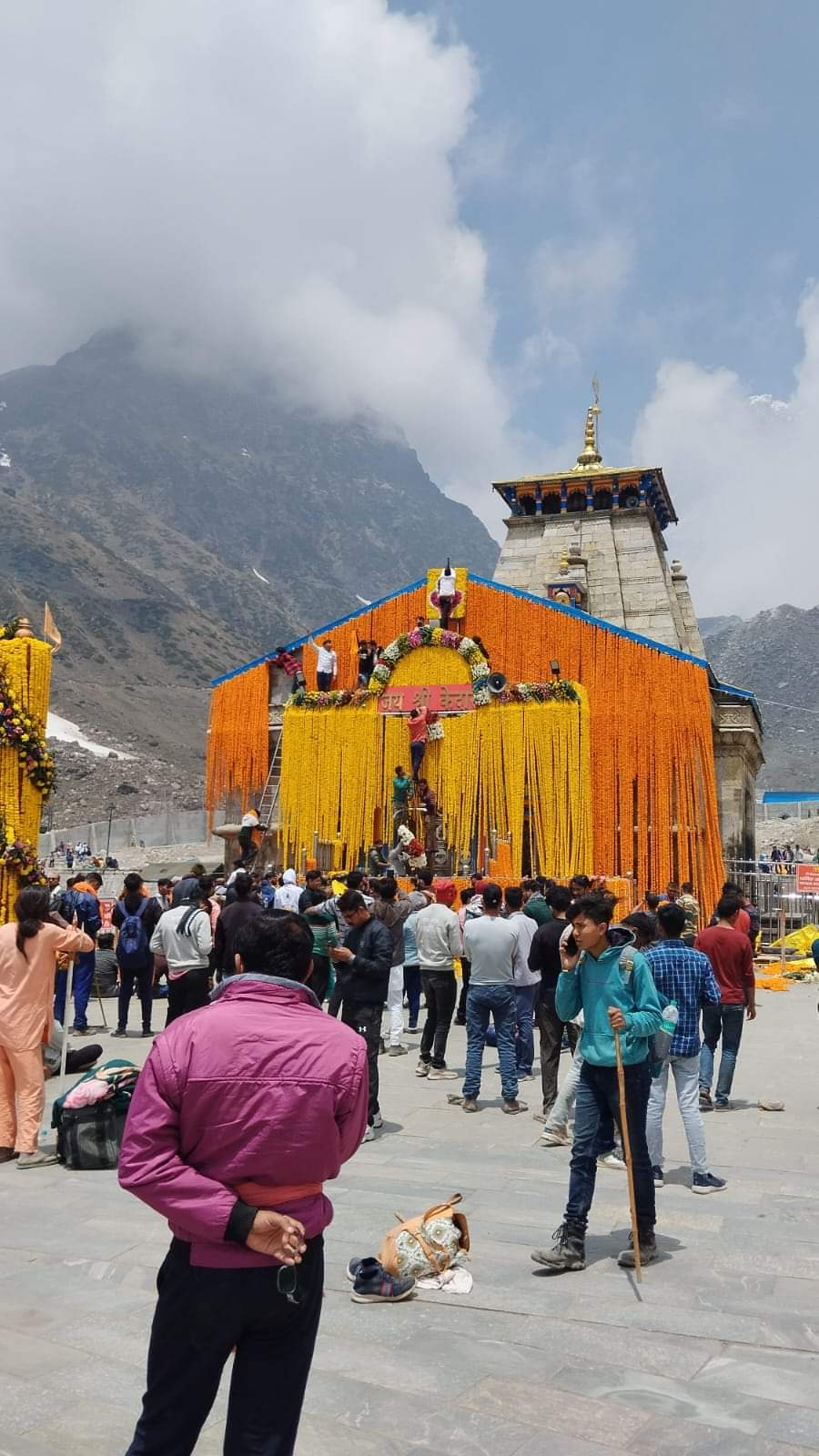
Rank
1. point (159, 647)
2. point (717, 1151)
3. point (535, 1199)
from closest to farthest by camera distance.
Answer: point (535, 1199) → point (717, 1151) → point (159, 647)

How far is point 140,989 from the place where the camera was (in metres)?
11.7

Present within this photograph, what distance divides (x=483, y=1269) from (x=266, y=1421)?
2867mm

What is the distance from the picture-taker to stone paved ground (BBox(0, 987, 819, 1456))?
362cm

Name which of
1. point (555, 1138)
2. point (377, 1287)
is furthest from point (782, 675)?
point (377, 1287)

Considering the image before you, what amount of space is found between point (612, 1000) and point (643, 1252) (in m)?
1.19

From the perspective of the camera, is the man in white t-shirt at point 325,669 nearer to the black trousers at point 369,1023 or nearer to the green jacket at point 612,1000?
the black trousers at point 369,1023

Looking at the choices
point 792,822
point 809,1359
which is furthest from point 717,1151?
point 792,822

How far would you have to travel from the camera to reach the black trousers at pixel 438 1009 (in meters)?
9.77

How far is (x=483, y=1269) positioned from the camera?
5199 mm

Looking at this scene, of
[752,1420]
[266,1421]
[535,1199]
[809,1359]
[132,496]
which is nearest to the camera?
[266,1421]

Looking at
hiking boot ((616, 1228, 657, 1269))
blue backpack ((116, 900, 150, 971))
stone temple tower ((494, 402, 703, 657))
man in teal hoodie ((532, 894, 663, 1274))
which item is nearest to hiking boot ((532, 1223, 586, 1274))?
man in teal hoodie ((532, 894, 663, 1274))

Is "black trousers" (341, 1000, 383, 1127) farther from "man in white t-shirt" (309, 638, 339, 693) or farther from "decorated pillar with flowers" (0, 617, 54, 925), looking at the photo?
"man in white t-shirt" (309, 638, 339, 693)

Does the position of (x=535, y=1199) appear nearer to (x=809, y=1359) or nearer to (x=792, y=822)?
(x=809, y=1359)

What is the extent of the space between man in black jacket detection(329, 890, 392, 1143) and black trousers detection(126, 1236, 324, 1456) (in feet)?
16.4
